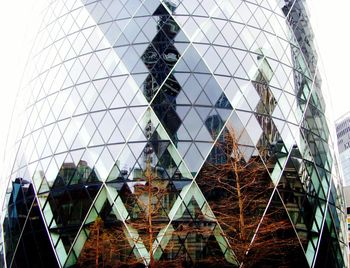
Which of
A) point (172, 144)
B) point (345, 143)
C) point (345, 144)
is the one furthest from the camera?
point (345, 143)

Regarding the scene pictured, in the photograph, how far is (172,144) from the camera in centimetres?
1797

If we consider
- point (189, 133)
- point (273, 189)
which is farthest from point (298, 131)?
point (189, 133)

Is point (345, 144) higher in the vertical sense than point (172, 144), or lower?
higher

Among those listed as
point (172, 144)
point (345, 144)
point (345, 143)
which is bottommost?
point (172, 144)

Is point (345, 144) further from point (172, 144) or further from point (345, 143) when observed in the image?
point (172, 144)

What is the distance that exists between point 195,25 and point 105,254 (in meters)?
11.3

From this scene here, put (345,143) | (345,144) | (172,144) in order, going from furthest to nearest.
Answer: (345,143), (345,144), (172,144)

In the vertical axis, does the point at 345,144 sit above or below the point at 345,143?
below

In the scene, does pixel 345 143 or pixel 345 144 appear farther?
pixel 345 143

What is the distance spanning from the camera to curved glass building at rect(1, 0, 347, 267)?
55.6 ft

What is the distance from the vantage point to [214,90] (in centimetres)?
1917

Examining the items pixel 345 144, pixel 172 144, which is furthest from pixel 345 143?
pixel 172 144

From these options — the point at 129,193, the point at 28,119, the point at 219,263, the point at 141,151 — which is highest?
the point at 28,119

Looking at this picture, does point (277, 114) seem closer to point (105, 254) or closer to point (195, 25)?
point (195, 25)
